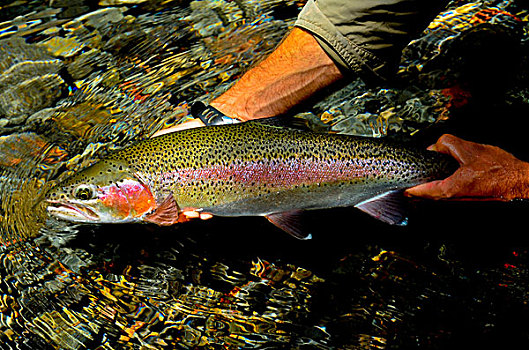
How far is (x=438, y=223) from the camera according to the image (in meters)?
3.54

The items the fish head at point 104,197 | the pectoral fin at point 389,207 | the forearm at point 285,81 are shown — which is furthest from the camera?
the forearm at point 285,81

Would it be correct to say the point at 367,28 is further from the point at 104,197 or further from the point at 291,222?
the point at 104,197

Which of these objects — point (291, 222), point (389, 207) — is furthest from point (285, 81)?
point (389, 207)

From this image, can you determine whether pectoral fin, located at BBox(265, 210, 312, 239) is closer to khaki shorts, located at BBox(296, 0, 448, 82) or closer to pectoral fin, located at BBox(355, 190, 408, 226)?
pectoral fin, located at BBox(355, 190, 408, 226)

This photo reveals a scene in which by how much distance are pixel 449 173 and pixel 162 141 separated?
185 cm

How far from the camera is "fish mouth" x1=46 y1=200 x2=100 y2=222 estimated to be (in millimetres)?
2812

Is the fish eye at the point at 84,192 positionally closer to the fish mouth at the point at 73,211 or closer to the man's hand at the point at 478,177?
the fish mouth at the point at 73,211

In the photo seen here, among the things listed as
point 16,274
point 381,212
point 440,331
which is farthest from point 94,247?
point 440,331

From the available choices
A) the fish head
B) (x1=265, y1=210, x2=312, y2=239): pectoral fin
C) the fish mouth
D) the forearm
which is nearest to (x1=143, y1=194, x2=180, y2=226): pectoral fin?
the fish head

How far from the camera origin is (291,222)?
2914 millimetres

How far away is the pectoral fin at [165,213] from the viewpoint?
2789mm

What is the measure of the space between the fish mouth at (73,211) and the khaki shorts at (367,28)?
1.87 metres

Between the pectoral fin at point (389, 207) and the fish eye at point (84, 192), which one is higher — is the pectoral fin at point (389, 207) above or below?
below

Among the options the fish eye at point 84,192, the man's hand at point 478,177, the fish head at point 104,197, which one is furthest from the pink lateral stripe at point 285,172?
the fish eye at point 84,192
